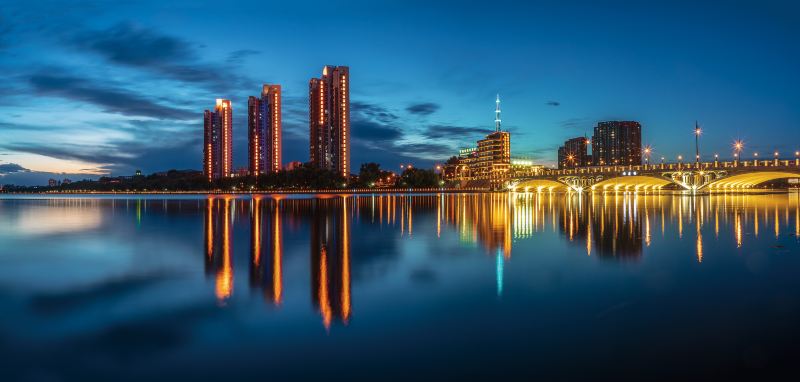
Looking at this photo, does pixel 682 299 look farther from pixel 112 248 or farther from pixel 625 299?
pixel 112 248

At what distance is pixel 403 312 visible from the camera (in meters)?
10.6

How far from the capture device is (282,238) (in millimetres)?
25344

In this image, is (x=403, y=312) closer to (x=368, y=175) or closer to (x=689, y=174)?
(x=689, y=174)

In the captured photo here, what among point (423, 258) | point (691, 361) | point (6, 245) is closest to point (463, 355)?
point (691, 361)

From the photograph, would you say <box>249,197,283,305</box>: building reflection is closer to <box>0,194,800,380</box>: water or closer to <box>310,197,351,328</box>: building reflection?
<box>0,194,800,380</box>: water

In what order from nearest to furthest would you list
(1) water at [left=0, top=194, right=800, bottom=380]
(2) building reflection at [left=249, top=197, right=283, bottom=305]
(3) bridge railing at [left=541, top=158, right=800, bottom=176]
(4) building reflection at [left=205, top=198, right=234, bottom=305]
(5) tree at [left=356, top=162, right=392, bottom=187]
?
(1) water at [left=0, top=194, right=800, bottom=380] → (2) building reflection at [left=249, top=197, right=283, bottom=305] → (4) building reflection at [left=205, top=198, right=234, bottom=305] → (3) bridge railing at [left=541, top=158, right=800, bottom=176] → (5) tree at [left=356, top=162, right=392, bottom=187]

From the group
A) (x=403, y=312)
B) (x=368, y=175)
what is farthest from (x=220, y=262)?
(x=368, y=175)

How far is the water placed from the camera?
301 inches

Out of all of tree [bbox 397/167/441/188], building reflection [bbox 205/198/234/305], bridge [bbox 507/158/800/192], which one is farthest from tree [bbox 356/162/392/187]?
building reflection [bbox 205/198/234/305]

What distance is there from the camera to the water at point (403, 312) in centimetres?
765

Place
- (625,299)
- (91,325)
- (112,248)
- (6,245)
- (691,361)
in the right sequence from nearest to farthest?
(691,361), (91,325), (625,299), (112,248), (6,245)

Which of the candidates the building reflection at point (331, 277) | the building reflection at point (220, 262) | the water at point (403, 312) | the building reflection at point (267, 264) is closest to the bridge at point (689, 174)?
the water at point (403, 312)

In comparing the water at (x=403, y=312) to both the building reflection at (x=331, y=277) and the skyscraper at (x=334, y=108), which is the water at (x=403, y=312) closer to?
the building reflection at (x=331, y=277)

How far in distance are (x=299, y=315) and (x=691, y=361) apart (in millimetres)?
6662
